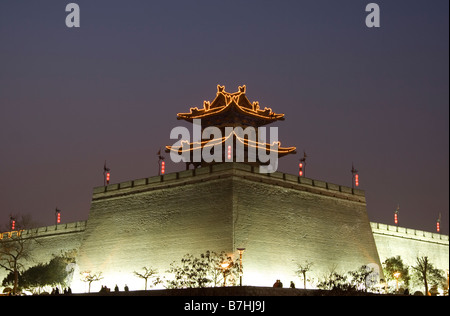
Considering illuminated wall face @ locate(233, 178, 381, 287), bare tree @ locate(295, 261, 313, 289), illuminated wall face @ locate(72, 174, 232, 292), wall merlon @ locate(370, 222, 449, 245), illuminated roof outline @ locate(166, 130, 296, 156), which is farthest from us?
wall merlon @ locate(370, 222, 449, 245)

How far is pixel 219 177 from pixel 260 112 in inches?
328

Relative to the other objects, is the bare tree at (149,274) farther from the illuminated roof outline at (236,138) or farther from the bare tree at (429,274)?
the bare tree at (429,274)

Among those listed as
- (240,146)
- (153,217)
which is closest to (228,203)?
(153,217)

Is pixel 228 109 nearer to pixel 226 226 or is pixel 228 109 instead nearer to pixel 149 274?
pixel 226 226

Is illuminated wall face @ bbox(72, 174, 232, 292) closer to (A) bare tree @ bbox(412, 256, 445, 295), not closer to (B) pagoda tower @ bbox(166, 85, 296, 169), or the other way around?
(B) pagoda tower @ bbox(166, 85, 296, 169)

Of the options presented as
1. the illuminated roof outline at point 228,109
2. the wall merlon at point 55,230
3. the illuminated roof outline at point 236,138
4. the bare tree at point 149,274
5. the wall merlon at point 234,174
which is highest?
the illuminated roof outline at point 228,109

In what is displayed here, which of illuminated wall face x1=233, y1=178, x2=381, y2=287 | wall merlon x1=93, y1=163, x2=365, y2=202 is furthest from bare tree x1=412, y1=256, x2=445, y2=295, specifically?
wall merlon x1=93, y1=163, x2=365, y2=202

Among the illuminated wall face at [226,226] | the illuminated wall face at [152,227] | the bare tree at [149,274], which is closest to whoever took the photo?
the illuminated wall face at [226,226]

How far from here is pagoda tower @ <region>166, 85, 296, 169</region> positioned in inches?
1558

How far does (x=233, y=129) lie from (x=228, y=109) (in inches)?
41.7

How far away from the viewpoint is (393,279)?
3956cm

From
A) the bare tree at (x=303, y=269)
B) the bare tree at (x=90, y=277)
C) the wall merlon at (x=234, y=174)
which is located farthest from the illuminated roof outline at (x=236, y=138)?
the bare tree at (x=90, y=277)

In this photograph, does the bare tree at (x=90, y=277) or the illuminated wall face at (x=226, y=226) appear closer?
the illuminated wall face at (x=226, y=226)

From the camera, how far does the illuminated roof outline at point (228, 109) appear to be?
40.3 metres
